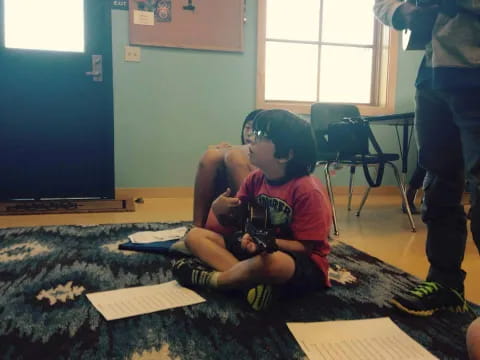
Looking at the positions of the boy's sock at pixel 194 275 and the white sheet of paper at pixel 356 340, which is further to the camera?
the boy's sock at pixel 194 275

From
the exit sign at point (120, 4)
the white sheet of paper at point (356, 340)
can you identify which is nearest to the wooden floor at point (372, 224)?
the white sheet of paper at point (356, 340)

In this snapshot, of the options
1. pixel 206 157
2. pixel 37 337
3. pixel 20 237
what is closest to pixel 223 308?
pixel 37 337

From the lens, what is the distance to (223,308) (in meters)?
1.07

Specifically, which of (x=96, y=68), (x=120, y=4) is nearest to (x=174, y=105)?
(x=96, y=68)

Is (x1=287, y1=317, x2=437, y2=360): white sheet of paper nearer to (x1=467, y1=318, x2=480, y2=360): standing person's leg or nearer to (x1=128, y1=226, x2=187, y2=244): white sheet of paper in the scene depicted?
(x1=467, y1=318, x2=480, y2=360): standing person's leg

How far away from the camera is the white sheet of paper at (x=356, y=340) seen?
84 cm

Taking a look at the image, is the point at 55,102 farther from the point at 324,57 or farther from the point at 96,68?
the point at 324,57

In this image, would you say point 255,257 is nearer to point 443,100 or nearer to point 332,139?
point 443,100

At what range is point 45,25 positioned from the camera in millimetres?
3018

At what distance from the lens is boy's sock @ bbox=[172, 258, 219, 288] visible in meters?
1.18

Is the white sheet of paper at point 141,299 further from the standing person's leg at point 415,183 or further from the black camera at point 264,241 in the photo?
the standing person's leg at point 415,183

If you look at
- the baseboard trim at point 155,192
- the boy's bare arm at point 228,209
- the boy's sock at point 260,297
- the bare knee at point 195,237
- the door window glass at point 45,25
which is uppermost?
the door window glass at point 45,25

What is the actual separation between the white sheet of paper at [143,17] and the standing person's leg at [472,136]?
2799 mm

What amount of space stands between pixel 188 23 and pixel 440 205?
2756mm
